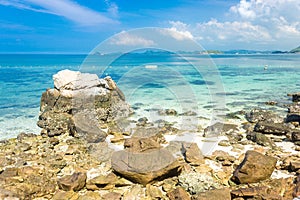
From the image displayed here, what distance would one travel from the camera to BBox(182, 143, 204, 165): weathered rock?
7.22 metres

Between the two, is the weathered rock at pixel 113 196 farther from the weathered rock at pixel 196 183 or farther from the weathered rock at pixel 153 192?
the weathered rock at pixel 196 183

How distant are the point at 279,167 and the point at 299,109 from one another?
330 inches

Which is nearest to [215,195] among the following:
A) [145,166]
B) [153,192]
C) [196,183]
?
[196,183]

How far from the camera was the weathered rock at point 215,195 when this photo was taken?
5.08 m

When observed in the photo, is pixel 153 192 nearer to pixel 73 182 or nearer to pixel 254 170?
pixel 73 182

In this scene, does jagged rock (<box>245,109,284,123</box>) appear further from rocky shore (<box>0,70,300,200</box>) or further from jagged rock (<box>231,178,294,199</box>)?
jagged rock (<box>231,178,294,199</box>)

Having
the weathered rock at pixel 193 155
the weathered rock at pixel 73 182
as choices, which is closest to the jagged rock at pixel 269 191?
the weathered rock at pixel 193 155

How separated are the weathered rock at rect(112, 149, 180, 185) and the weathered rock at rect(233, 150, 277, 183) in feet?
4.87

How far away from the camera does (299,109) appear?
13.6m

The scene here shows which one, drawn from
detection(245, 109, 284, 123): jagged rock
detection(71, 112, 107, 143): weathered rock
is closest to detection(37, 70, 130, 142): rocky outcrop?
detection(71, 112, 107, 143): weathered rock

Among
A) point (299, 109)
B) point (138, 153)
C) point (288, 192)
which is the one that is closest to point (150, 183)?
point (138, 153)

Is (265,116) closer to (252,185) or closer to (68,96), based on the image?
(252,185)

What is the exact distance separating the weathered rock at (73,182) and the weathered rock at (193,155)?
2996 mm

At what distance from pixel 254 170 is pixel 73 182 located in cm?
421
